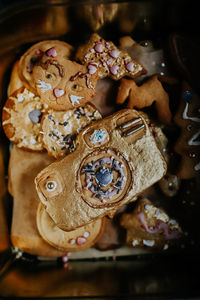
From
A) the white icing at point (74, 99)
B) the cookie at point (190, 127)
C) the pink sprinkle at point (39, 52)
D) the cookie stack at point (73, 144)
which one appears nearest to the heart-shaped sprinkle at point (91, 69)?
the cookie stack at point (73, 144)

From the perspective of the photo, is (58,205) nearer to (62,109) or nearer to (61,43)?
(62,109)

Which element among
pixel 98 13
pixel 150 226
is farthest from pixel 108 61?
pixel 150 226

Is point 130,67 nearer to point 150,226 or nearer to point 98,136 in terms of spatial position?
point 98,136

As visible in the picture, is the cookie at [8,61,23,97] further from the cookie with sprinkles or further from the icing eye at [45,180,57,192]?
the icing eye at [45,180,57,192]

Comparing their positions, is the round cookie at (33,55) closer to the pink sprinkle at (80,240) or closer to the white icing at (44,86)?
the white icing at (44,86)

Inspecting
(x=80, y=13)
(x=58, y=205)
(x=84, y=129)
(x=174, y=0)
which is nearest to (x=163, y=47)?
(x=174, y=0)

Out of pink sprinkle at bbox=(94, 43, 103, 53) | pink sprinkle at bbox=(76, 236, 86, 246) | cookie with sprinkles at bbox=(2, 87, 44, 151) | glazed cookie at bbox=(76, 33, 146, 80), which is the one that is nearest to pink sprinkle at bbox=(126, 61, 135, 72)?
glazed cookie at bbox=(76, 33, 146, 80)
